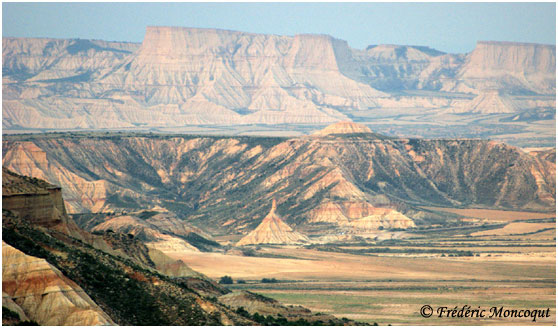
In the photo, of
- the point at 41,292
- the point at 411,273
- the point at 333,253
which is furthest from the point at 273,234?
the point at 41,292

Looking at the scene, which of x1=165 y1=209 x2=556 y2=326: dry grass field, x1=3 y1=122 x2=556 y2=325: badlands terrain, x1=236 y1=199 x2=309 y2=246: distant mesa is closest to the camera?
x1=3 y1=122 x2=556 y2=325: badlands terrain

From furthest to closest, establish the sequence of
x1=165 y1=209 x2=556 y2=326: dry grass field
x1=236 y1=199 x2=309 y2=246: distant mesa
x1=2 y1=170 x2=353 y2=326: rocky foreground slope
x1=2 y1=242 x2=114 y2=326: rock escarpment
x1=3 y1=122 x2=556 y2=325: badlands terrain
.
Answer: x1=236 y1=199 x2=309 y2=246: distant mesa
x1=165 y1=209 x2=556 y2=326: dry grass field
x1=3 y1=122 x2=556 y2=325: badlands terrain
x1=2 y1=170 x2=353 y2=326: rocky foreground slope
x1=2 y1=242 x2=114 y2=326: rock escarpment

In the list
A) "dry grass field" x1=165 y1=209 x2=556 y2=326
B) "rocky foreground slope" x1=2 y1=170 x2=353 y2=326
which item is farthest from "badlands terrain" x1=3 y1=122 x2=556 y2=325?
"rocky foreground slope" x1=2 y1=170 x2=353 y2=326

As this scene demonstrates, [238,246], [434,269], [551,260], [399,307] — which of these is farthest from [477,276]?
[238,246]

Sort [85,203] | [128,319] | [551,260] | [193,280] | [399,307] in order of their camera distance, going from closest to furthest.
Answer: [128,319] < [193,280] < [399,307] < [551,260] < [85,203]

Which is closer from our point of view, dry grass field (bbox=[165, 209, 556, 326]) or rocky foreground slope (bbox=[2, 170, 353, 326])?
rocky foreground slope (bbox=[2, 170, 353, 326])

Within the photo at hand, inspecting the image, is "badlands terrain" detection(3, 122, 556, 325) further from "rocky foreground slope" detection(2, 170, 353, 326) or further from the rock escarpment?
the rock escarpment

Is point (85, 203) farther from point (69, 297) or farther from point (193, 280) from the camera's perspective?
point (69, 297)

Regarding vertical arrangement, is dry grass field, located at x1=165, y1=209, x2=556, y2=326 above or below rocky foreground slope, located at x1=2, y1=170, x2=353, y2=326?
below
